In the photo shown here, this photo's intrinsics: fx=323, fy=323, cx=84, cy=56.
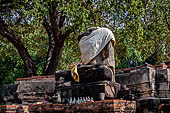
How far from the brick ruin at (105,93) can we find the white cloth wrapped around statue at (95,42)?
Answer: 1.23 metres

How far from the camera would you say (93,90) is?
1037 cm

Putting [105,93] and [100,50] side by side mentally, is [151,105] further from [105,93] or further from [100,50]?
[100,50]

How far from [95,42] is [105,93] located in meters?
2.25

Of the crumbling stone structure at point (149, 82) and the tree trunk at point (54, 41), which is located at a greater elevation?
the tree trunk at point (54, 41)

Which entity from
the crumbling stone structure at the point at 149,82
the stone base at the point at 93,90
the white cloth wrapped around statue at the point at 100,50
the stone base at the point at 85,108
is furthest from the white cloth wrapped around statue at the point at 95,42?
the stone base at the point at 85,108

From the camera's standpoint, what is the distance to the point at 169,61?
22516 mm

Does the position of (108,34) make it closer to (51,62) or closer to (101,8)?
(101,8)

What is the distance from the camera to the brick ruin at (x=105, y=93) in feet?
28.5

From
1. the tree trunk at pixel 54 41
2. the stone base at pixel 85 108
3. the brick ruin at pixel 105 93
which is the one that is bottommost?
the stone base at pixel 85 108

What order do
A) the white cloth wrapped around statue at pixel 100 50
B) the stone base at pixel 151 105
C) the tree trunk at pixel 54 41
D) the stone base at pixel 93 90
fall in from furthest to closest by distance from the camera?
1. the tree trunk at pixel 54 41
2. the white cloth wrapped around statue at pixel 100 50
3. the stone base at pixel 93 90
4. the stone base at pixel 151 105

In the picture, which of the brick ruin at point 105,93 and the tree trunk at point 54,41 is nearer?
the brick ruin at point 105,93

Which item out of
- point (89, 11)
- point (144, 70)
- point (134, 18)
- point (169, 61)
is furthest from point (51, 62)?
point (169, 61)

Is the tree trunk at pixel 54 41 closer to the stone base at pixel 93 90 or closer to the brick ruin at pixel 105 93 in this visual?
the brick ruin at pixel 105 93

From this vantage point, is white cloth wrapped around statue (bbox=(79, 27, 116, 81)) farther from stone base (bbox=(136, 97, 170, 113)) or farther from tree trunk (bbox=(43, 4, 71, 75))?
tree trunk (bbox=(43, 4, 71, 75))
